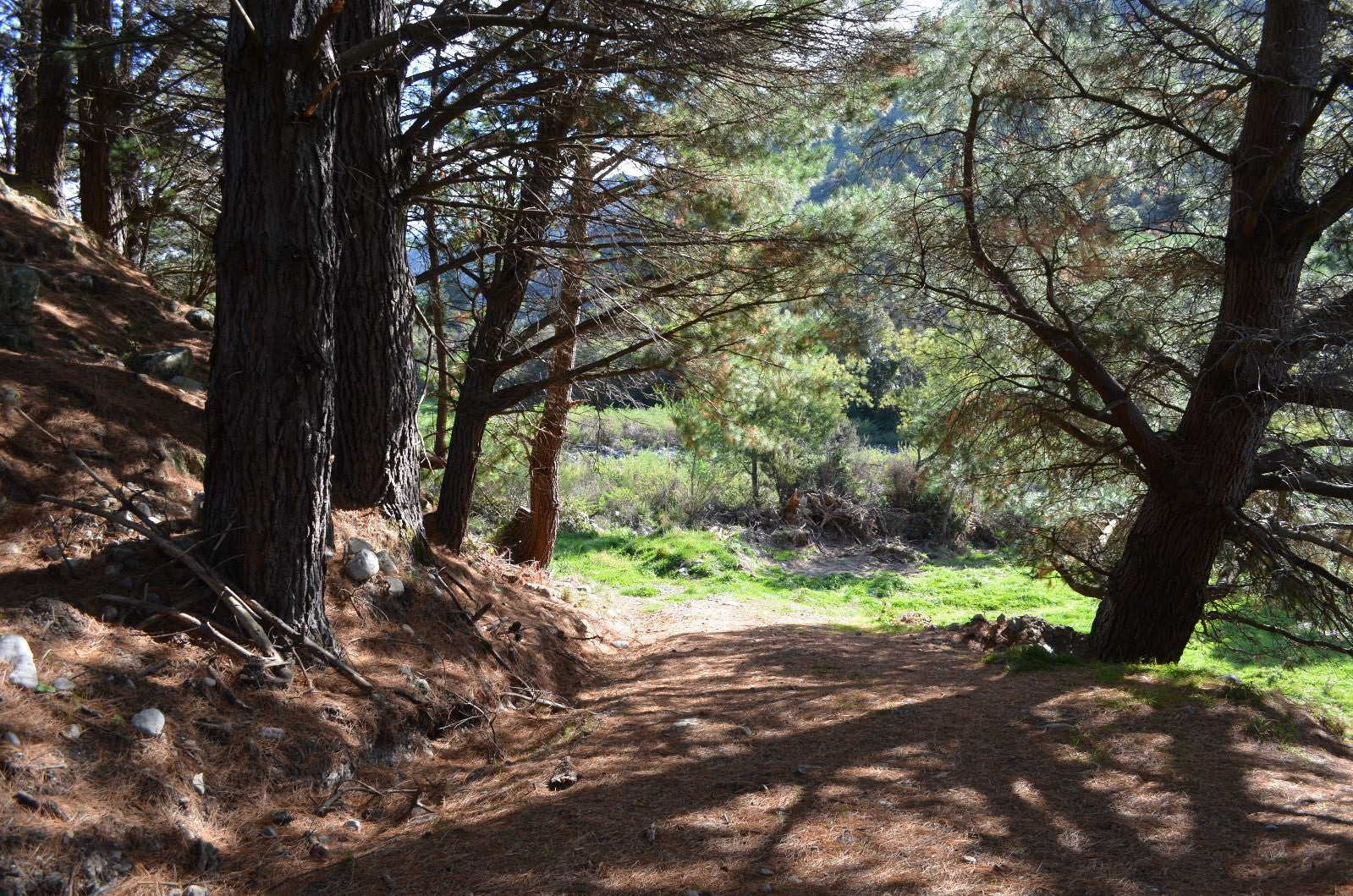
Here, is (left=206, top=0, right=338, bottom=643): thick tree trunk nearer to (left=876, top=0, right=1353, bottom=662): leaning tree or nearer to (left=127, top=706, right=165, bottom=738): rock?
(left=127, top=706, right=165, bottom=738): rock

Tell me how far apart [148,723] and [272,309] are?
1.88m

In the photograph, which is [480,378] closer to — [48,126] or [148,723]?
[148,723]

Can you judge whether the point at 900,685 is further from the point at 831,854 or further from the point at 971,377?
the point at 971,377

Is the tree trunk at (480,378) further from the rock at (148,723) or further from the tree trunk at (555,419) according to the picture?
the rock at (148,723)

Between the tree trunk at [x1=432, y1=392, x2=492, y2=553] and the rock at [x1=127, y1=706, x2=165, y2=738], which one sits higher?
the tree trunk at [x1=432, y1=392, x2=492, y2=553]

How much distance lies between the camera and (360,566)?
4.99 meters

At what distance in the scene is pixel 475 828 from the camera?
11.0 feet

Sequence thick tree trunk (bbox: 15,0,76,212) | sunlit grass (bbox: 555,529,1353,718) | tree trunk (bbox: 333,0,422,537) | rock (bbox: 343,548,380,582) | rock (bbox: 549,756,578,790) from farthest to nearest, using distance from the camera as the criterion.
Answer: sunlit grass (bbox: 555,529,1353,718) < thick tree trunk (bbox: 15,0,76,212) < tree trunk (bbox: 333,0,422,537) < rock (bbox: 343,548,380,582) < rock (bbox: 549,756,578,790)

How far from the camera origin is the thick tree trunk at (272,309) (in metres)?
3.92

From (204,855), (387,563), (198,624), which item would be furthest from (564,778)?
(387,563)

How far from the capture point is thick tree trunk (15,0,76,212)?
7.14 metres

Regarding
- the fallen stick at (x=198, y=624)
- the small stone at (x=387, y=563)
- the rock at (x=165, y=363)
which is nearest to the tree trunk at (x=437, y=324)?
the small stone at (x=387, y=563)

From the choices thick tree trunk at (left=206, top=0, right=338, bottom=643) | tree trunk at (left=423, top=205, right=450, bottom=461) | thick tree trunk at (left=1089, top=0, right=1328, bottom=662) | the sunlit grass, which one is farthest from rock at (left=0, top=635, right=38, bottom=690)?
the sunlit grass

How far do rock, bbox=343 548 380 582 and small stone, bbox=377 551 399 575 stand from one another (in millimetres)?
147
